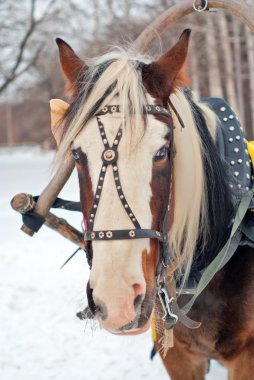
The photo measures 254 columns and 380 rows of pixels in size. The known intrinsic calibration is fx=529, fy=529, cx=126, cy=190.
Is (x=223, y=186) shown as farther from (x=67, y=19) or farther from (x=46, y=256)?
(x=67, y=19)

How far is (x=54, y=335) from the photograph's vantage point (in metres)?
4.62

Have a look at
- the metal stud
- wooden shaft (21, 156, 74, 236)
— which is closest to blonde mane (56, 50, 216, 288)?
→ the metal stud

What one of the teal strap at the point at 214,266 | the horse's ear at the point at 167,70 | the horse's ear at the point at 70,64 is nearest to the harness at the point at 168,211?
the teal strap at the point at 214,266

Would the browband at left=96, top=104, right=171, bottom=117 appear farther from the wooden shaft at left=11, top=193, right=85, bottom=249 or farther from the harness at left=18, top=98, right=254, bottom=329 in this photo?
the wooden shaft at left=11, top=193, right=85, bottom=249

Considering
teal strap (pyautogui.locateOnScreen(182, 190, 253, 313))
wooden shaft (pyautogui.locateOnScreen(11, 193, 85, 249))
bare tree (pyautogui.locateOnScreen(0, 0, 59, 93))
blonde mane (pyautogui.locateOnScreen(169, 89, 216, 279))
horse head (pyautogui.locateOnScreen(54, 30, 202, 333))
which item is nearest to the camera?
horse head (pyautogui.locateOnScreen(54, 30, 202, 333))

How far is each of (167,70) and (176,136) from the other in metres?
0.25

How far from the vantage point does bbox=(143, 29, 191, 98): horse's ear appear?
191 centimetres

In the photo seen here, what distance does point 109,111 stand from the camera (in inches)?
71.2

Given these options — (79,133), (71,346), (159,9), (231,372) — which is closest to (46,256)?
(71,346)

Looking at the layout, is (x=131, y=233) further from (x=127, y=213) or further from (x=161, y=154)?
(x=161, y=154)

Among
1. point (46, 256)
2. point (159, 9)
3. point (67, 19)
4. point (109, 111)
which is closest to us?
point (109, 111)

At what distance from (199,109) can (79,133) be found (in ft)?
2.22

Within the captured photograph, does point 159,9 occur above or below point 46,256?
above

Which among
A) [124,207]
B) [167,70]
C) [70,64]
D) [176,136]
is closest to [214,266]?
[176,136]
